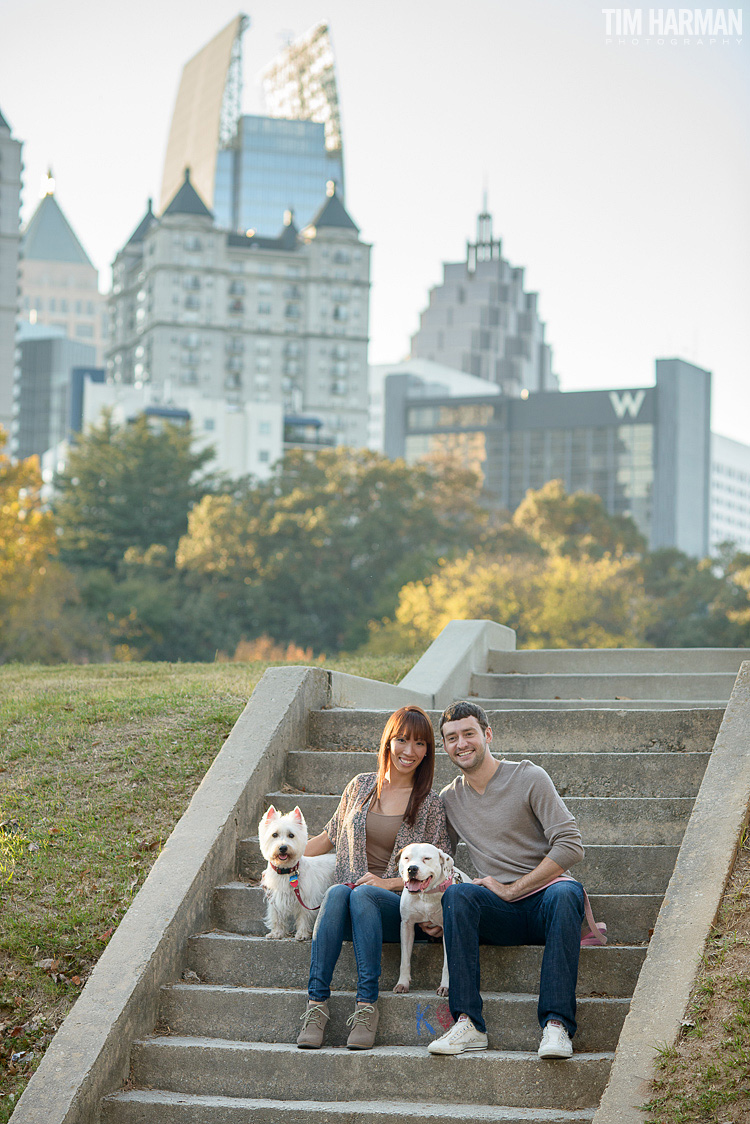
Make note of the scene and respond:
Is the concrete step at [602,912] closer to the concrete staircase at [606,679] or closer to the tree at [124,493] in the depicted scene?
the concrete staircase at [606,679]

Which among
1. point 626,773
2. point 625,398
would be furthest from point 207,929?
point 625,398

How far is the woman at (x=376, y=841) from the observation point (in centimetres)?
502

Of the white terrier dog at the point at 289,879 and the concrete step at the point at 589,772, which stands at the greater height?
the concrete step at the point at 589,772

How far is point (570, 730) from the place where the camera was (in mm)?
6824

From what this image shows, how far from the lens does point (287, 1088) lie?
474 cm

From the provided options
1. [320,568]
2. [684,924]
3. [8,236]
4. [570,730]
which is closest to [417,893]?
[684,924]

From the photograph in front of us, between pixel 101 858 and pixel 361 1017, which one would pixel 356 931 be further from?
pixel 101 858

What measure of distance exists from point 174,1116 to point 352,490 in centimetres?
6046

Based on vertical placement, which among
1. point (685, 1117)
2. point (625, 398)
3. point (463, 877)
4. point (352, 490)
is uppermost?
point (625, 398)

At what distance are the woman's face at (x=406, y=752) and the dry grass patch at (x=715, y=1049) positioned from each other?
146 centimetres

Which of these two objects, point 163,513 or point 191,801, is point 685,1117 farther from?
point 163,513


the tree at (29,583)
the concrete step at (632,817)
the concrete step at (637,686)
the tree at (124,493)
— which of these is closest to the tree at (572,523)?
the tree at (124,493)

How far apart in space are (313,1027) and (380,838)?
90 centimetres

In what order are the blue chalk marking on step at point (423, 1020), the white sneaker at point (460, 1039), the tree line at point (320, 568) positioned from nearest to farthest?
the white sneaker at point (460, 1039) → the blue chalk marking on step at point (423, 1020) → the tree line at point (320, 568)
